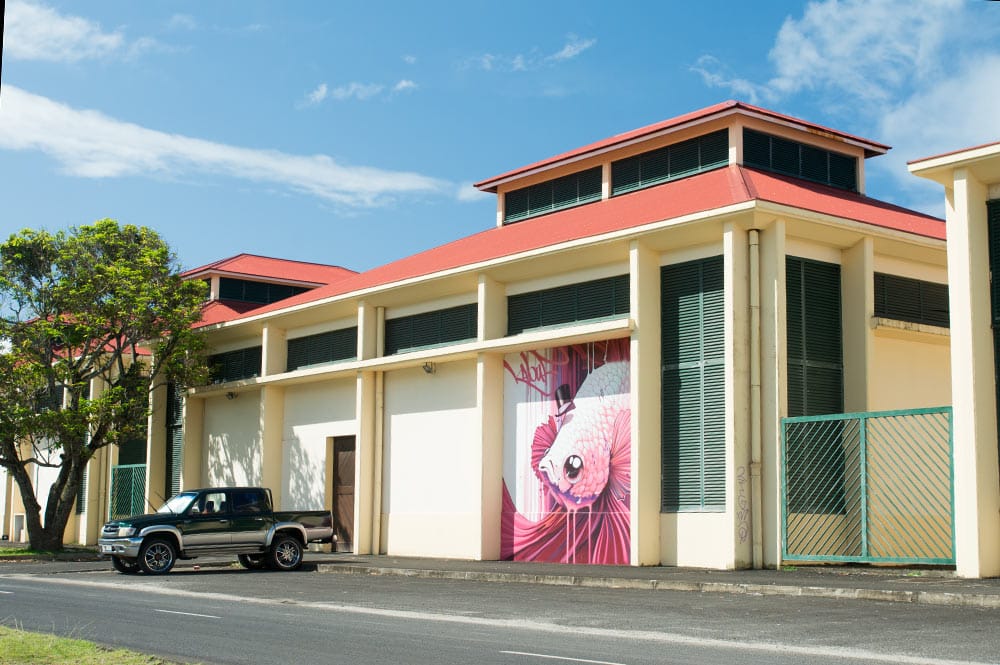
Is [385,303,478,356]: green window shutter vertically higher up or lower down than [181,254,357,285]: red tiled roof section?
lower down

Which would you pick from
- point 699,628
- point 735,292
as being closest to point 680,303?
point 735,292

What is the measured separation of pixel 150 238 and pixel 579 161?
13395mm

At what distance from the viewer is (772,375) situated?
68.5 ft

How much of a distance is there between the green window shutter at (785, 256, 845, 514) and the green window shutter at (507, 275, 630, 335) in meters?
3.50

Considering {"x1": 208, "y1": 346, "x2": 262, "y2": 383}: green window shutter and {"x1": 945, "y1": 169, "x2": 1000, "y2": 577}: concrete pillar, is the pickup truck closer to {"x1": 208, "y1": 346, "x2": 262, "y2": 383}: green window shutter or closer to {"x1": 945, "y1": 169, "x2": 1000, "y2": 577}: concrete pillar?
{"x1": 208, "y1": 346, "x2": 262, "y2": 383}: green window shutter

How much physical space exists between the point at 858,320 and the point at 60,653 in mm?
16488

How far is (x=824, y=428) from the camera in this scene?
811 inches

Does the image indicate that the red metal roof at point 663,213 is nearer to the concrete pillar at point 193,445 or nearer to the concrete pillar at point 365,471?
the concrete pillar at point 365,471

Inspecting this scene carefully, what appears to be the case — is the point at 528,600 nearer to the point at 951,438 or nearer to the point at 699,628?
the point at 699,628

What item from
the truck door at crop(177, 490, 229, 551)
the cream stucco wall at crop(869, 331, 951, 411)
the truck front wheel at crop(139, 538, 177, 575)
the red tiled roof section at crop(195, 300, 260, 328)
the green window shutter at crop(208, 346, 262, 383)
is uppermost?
the red tiled roof section at crop(195, 300, 260, 328)

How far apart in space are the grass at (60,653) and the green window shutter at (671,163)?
19603 mm

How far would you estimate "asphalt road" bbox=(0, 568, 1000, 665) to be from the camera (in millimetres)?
9891

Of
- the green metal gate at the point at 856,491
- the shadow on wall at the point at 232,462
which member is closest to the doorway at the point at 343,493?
the shadow on wall at the point at 232,462

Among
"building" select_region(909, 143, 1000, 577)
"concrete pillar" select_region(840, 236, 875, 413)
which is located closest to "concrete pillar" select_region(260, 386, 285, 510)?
"concrete pillar" select_region(840, 236, 875, 413)
